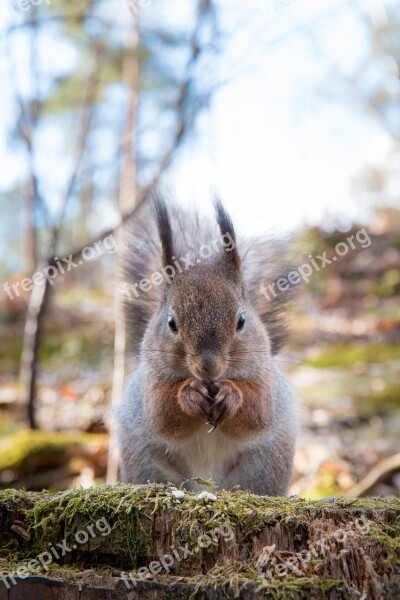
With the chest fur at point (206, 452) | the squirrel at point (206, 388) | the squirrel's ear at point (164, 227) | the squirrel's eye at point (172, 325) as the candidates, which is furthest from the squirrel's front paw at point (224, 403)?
the squirrel's ear at point (164, 227)

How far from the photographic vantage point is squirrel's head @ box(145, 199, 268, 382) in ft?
8.09

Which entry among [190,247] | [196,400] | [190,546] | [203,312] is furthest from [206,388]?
[190,546]

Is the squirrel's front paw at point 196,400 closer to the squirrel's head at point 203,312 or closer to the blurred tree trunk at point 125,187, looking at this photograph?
the squirrel's head at point 203,312

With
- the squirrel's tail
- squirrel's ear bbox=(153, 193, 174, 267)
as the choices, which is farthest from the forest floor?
squirrel's ear bbox=(153, 193, 174, 267)

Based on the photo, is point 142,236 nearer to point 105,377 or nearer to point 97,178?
point 105,377

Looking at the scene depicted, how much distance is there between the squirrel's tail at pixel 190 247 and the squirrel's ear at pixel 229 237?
22 cm

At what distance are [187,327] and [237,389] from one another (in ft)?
1.03

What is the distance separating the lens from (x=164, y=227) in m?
2.76

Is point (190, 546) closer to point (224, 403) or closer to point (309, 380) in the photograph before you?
point (224, 403)

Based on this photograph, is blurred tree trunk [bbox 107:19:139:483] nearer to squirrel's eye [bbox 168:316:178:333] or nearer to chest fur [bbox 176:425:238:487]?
chest fur [bbox 176:425:238:487]

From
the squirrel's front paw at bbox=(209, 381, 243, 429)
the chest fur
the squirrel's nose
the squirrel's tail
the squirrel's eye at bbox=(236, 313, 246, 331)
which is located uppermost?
the squirrel's tail

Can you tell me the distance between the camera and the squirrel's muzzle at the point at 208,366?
240 centimetres

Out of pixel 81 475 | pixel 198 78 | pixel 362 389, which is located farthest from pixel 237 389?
pixel 362 389

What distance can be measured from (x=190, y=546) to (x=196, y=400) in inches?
33.5
